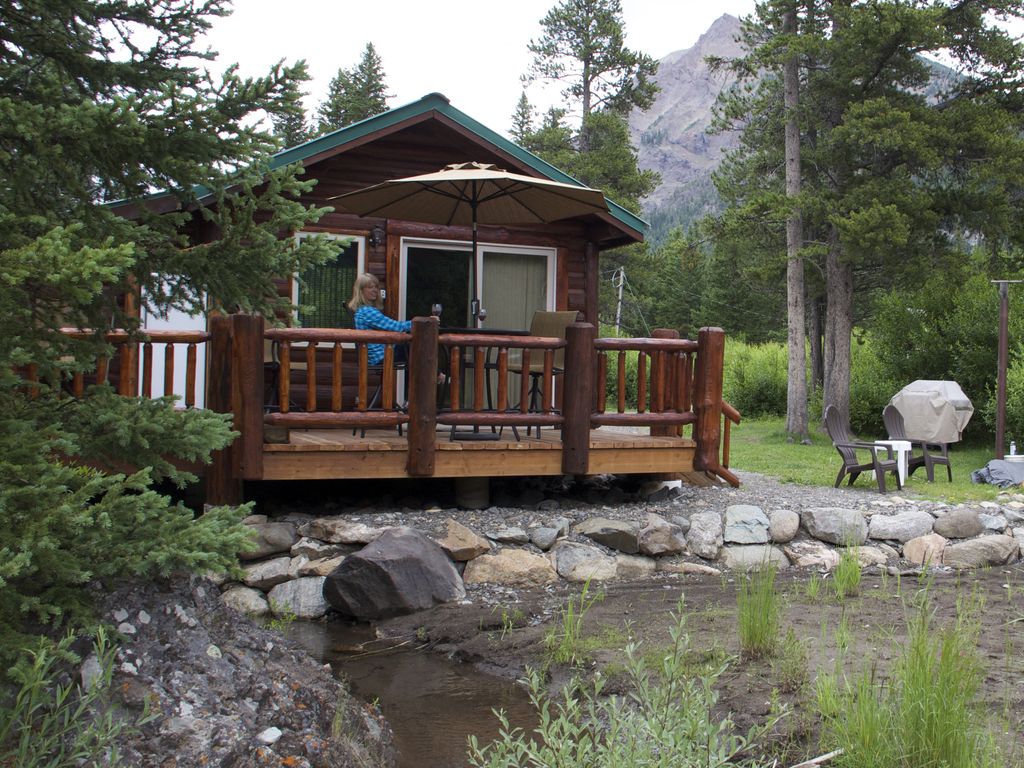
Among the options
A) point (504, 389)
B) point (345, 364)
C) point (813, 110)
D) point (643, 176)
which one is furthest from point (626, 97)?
point (504, 389)

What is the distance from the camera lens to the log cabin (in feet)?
23.0

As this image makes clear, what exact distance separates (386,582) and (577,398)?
2.24m

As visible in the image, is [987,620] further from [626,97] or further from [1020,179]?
[626,97]

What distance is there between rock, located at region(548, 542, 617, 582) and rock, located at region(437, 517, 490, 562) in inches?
21.5

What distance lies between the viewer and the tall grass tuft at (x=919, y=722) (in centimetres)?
338

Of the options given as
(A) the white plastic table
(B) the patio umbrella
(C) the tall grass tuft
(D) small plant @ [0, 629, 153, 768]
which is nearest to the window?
(B) the patio umbrella

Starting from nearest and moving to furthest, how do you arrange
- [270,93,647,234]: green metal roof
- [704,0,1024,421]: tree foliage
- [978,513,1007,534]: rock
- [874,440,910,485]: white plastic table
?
[978,513,1007,534]: rock < [270,93,647,234]: green metal roof < [874,440,910,485]: white plastic table < [704,0,1024,421]: tree foliage

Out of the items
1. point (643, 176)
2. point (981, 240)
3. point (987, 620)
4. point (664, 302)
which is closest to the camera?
point (987, 620)

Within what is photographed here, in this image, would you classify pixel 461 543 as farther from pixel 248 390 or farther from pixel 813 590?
pixel 813 590

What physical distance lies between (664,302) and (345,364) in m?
43.6

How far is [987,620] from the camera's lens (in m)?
5.92

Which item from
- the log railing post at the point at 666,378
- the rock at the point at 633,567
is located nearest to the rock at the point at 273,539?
the rock at the point at 633,567

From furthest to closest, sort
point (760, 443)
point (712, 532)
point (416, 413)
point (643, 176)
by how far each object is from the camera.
Result: point (643, 176), point (760, 443), point (712, 532), point (416, 413)

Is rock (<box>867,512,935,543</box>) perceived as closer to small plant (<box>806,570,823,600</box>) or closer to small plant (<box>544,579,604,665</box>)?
small plant (<box>806,570,823,600</box>)
